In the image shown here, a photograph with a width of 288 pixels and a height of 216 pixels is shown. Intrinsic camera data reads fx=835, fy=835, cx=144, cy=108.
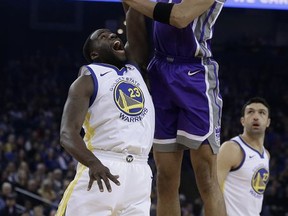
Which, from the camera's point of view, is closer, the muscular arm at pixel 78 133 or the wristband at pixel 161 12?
the muscular arm at pixel 78 133

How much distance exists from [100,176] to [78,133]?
27 cm

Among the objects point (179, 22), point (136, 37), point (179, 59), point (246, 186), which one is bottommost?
point (246, 186)

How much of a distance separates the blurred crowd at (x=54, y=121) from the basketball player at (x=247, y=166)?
5416 millimetres

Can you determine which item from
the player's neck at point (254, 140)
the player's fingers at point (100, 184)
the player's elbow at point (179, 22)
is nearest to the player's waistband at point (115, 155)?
the player's fingers at point (100, 184)

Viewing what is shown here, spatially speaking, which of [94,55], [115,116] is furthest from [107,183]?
[94,55]

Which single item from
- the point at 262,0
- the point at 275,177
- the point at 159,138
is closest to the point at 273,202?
the point at 275,177

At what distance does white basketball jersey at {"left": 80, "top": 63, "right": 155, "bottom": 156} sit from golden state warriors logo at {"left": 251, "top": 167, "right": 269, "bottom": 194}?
8.73 ft

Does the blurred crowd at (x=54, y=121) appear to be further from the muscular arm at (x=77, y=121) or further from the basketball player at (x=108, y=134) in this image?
the muscular arm at (x=77, y=121)

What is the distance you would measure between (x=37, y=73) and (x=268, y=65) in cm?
605

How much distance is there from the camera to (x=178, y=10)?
4.86 m

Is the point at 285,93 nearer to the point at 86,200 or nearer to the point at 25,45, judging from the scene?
the point at 25,45

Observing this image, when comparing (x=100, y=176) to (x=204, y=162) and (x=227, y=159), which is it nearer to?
(x=204, y=162)

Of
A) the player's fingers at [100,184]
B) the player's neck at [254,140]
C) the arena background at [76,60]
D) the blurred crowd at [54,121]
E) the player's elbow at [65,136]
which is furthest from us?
the arena background at [76,60]

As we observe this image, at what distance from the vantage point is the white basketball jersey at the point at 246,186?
23.6ft
